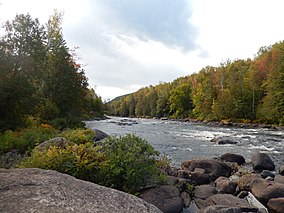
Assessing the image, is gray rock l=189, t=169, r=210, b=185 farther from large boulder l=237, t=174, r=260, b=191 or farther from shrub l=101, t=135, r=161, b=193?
shrub l=101, t=135, r=161, b=193

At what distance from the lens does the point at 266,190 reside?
8930mm

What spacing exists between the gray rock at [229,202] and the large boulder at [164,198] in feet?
3.96

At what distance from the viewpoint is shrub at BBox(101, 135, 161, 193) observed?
6.96 meters

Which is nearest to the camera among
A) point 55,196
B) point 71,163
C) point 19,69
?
point 55,196

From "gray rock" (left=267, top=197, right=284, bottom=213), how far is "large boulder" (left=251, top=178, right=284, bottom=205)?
1.12 ft

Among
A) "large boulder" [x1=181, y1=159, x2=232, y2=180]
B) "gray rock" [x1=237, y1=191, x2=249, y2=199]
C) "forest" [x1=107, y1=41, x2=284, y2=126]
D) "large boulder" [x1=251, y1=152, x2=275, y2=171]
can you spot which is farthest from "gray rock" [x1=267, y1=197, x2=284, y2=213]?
"forest" [x1=107, y1=41, x2=284, y2=126]

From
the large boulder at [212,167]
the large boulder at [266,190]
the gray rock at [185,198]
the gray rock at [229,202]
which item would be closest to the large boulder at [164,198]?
the gray rock at [185,198]

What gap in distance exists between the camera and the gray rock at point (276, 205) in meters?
7.96

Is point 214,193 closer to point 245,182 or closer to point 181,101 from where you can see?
point 245,182

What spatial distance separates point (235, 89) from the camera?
57.1 m

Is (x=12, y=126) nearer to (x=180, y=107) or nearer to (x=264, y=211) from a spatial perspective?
(x=264, y=211)

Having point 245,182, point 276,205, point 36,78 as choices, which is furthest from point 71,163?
point 36,78

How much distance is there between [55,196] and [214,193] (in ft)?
20.9

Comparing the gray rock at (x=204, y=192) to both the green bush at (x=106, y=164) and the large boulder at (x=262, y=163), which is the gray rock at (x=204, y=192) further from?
the large boulder at (x=262, y=163)
